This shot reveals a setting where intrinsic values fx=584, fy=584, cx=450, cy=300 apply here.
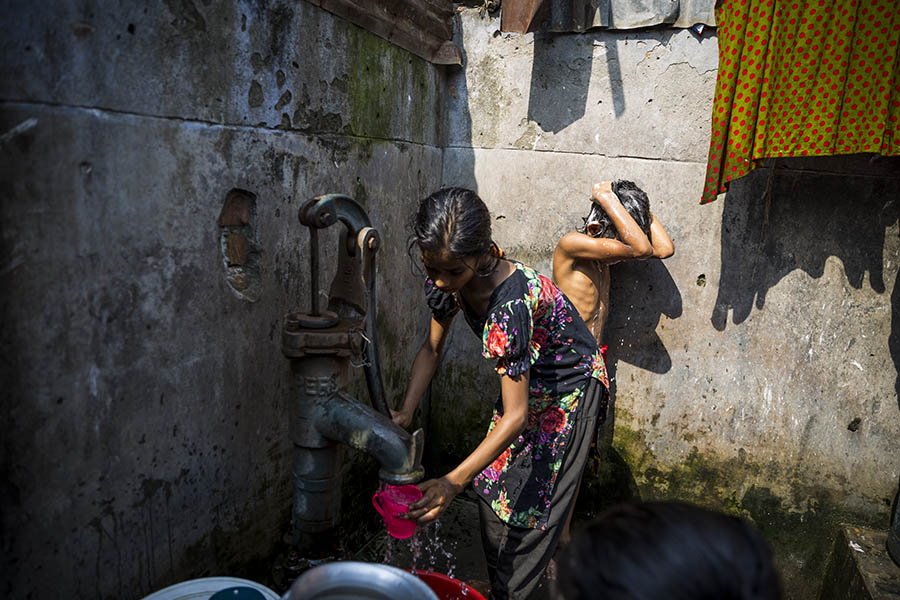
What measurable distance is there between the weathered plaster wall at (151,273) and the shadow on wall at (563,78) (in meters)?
1.13

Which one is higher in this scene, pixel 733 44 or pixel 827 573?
pixel 733 44

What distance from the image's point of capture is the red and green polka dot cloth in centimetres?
230

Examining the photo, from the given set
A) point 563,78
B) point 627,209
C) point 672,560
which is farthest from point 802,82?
point 672,560

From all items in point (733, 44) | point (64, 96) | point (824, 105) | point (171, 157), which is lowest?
point (171, 157)

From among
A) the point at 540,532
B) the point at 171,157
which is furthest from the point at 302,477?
the point at 171,157

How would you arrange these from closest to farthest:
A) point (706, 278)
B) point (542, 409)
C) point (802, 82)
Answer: point (542, 409)
point (802, 82)
point (706, 278)

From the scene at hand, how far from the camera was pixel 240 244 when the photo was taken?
2.03m

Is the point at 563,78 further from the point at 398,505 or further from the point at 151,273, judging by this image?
the point at 398,505

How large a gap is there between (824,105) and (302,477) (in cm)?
246

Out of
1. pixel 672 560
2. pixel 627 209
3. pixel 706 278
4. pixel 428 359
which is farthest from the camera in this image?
pixel 706 278

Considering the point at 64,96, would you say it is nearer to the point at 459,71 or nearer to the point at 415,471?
the point at 415,471

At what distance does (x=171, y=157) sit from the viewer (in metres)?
1.70

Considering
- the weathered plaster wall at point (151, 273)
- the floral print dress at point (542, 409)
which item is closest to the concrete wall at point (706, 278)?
the weathered plaster wall at point (151, 273)

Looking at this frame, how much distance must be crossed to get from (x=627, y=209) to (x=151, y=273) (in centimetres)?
219
